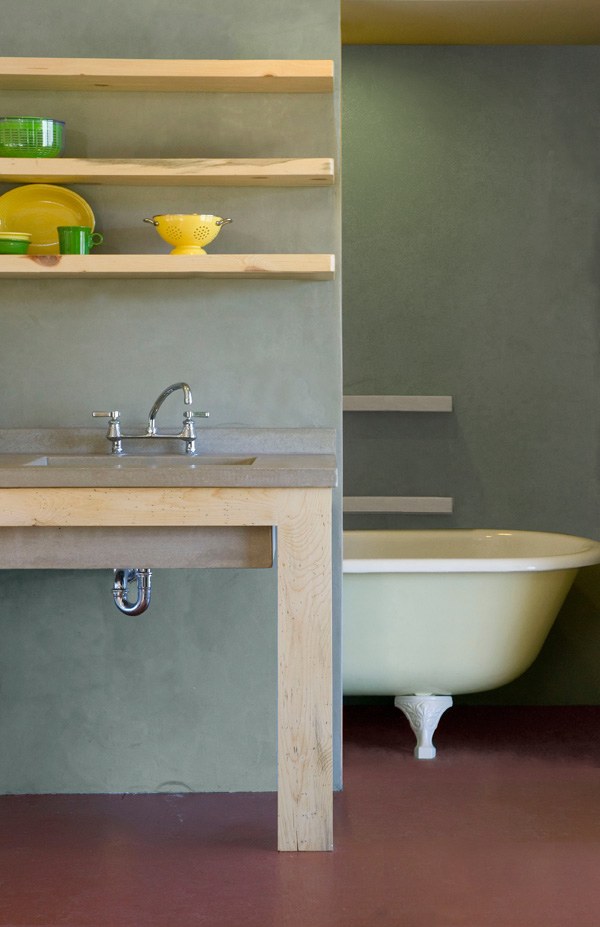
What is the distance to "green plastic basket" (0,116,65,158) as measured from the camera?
2848mm

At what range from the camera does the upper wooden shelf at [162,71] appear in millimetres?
2869

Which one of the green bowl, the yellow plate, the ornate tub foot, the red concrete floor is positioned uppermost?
the yellow plate

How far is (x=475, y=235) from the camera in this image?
13.7 ft

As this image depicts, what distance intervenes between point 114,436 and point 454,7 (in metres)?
1.93

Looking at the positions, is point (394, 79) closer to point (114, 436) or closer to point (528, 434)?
point (528, 434)

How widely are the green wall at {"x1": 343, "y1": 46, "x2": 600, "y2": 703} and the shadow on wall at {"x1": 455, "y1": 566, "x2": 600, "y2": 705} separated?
0.01m

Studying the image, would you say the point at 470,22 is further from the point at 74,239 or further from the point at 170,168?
the point at 74,239

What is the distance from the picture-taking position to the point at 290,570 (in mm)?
2551

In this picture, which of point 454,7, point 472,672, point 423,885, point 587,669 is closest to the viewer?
point 423,885

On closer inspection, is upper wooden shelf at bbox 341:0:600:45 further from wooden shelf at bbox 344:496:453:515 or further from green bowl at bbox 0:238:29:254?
wooden shelf at bbox 344:496:453:515

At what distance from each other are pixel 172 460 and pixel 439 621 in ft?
3.24

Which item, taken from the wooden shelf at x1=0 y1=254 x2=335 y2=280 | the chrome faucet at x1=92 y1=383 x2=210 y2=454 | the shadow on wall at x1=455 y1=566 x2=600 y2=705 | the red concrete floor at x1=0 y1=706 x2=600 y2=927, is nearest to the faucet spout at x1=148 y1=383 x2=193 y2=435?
the chrome faucet at x1=92 y1=383 x2=210 y2=454

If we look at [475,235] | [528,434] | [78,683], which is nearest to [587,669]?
[528,434]

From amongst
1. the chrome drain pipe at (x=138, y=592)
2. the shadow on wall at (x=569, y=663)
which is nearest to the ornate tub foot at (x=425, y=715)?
the shadow on wall at (x=569, y=663)
